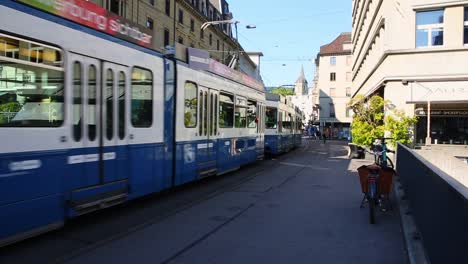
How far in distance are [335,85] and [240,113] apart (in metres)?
74.7

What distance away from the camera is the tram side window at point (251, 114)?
53.6 feet

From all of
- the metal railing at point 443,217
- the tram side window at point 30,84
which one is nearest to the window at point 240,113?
the metal railing at point 443,217

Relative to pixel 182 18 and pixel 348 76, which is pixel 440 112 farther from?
pixel 348 76

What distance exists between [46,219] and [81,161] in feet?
3.24

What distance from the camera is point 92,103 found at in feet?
22.7


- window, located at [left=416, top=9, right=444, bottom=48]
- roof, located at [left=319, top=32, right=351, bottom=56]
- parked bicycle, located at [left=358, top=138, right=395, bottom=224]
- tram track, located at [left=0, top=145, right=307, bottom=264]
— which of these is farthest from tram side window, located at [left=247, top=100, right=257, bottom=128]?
roof, located at [left=319, top=32, right=351, bottom=56]

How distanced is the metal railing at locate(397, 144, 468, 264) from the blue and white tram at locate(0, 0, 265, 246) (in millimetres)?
4483

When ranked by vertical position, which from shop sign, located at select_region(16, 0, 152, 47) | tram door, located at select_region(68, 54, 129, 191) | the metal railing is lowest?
the metal railing

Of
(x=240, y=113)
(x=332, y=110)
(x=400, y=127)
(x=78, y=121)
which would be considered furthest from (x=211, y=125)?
(x=332, y=110)

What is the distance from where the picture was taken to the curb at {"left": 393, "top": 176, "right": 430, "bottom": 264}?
18.8ft

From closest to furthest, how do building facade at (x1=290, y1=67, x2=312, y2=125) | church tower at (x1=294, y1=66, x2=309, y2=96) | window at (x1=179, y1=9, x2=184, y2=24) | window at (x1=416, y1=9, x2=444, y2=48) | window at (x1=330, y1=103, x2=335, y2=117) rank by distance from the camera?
window at (x1=416, y1=9, x2=444, y2=48)
window at (x1=179, y1=9, x2=184, y2=24)
window at (x1=330, y1=103, x2=335, y2=117)
building facade at (x1=290, y1=67, x2=312, y2=125)
church tower at (x1=294, y1=66, x2=309, y2=96)

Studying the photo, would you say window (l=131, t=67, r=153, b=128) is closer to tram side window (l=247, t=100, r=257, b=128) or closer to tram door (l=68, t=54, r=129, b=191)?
tram door (l=68, t=54, r=129, b=191)

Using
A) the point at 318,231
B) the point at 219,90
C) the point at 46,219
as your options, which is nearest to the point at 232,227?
the point at 318,231

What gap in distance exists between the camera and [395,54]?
24969mm
